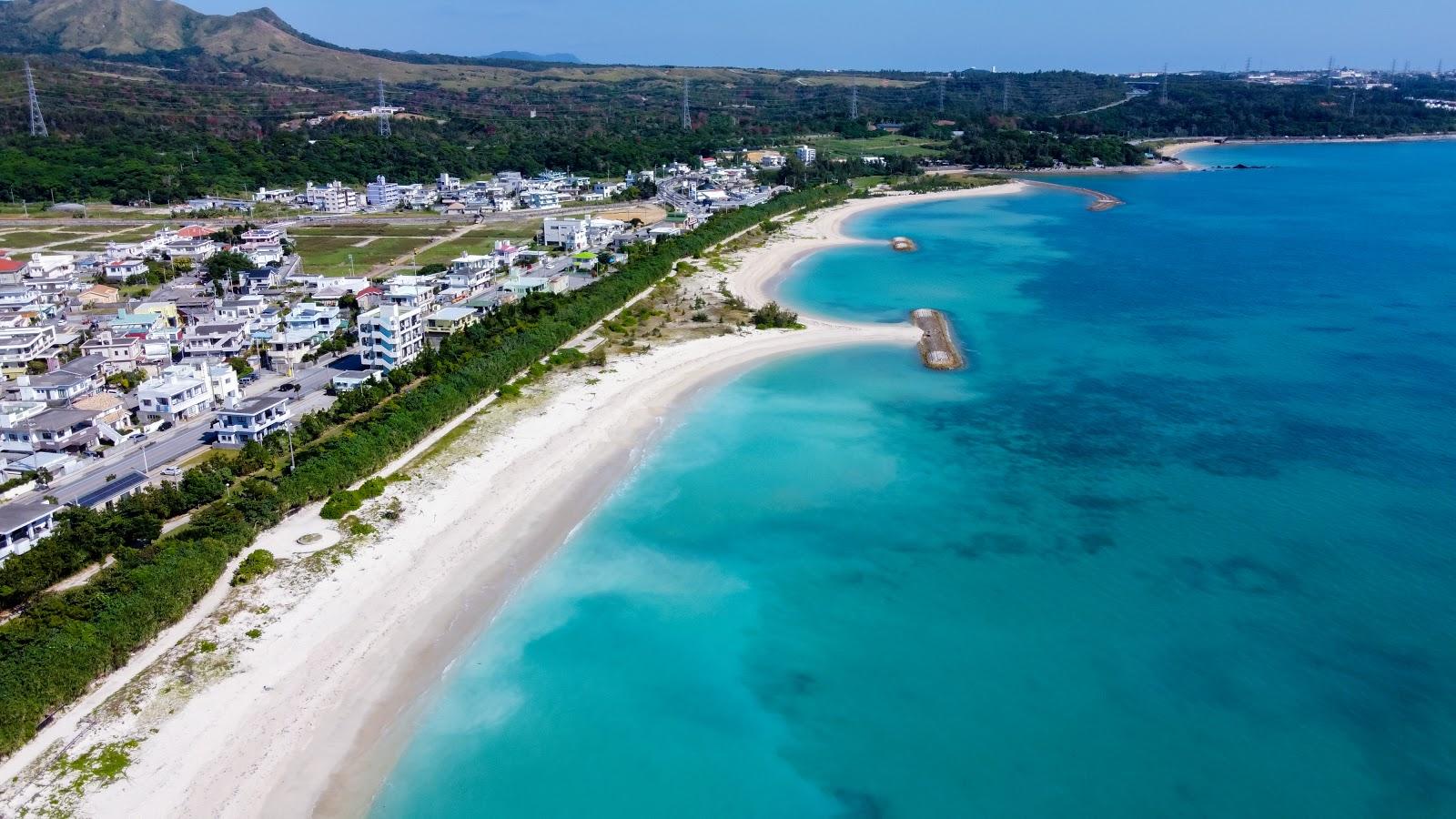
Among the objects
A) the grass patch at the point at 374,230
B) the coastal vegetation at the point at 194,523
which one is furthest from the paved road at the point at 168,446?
the grass patch at the point at 374,230

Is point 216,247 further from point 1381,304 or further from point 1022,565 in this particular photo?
point 1381,304

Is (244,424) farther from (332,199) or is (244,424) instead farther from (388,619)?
(332,199)

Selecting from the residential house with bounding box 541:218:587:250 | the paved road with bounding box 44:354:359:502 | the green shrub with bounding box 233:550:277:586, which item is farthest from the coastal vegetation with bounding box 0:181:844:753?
the residential house with bounding box 541:218:587:250

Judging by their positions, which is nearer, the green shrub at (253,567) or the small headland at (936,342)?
the green shrub at (253,567)

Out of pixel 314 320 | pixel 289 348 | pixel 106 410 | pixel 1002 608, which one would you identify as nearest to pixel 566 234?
pixel 314 320

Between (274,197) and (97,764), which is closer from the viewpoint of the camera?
(97,764)

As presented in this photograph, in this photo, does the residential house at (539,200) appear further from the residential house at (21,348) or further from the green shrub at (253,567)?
the green shrub at (253,567)
